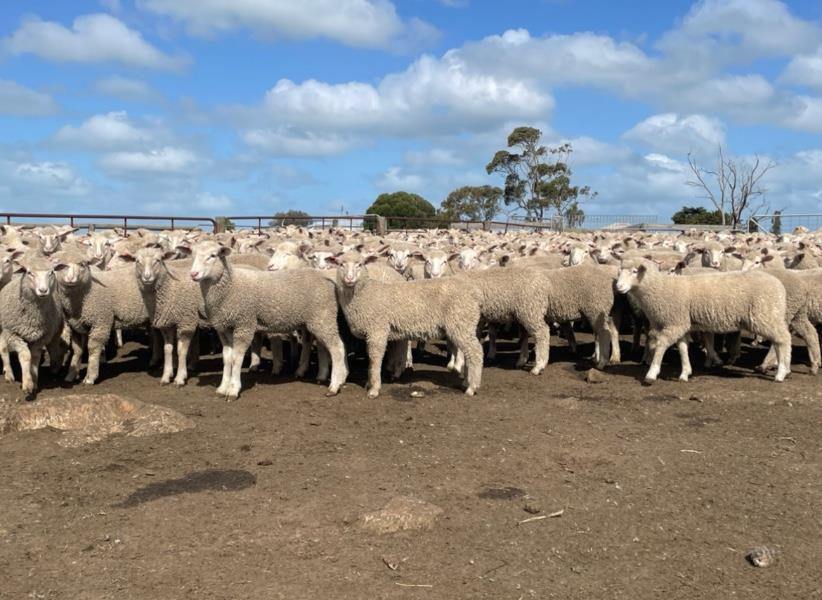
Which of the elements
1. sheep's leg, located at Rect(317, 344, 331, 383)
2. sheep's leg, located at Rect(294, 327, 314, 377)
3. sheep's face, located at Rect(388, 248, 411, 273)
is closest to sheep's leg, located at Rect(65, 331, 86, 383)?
sheep's leg, located at Rect(294, 327, 314, 377)

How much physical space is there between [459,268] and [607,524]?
7.70m

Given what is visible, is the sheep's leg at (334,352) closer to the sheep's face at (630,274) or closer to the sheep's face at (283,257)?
the sheep's face at (283,257)

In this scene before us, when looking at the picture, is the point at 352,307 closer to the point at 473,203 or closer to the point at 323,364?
the point at 323,364

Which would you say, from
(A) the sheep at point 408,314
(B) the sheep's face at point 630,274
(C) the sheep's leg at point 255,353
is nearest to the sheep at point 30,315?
(C) the sheep's leg at point 255,353

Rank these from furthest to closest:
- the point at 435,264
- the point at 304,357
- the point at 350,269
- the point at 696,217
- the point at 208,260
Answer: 1. the point at 696,217
2. the point at 435,264
3. the point at 304,357
4. the point at 350,269
5. the point at 208,260

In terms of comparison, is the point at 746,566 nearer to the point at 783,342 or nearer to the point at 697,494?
the point at 697,494

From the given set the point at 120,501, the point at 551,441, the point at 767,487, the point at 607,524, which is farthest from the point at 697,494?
the point at 120,501

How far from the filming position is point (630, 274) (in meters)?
9.70

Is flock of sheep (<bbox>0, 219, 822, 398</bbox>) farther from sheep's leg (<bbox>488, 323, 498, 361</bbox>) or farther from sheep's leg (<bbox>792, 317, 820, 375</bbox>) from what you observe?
sheep's leg (<bbox>488, 323, 498, 361</bbox>)

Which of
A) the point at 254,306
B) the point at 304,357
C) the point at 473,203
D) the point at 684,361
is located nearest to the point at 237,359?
the point at 254,306

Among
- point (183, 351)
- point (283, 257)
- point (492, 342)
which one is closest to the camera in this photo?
point (183, 351)

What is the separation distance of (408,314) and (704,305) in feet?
12.4

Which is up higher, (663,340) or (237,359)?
(663,340)

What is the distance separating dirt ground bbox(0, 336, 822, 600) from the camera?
448cm
